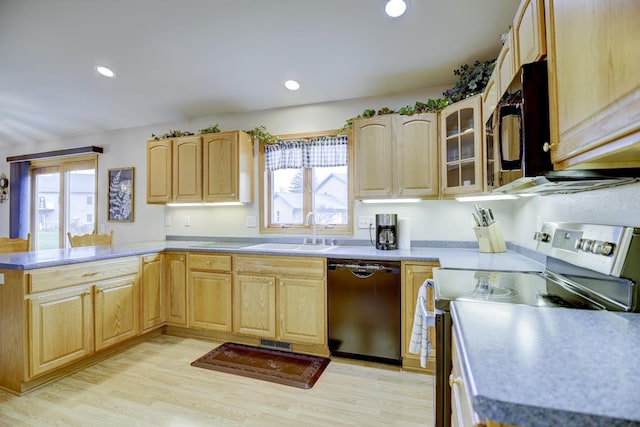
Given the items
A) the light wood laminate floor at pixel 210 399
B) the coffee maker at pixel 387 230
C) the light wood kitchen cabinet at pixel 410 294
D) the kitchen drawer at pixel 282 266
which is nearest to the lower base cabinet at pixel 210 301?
the kitchen drawer at pixel 282 266

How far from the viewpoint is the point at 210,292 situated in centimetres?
293

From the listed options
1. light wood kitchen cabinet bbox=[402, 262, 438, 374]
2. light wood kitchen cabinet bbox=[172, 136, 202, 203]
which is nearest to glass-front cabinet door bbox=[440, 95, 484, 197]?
light wood kitchen cabinet bbox=[402, 262, 438, 374]

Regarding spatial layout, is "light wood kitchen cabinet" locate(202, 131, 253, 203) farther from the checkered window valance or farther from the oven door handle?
the oven door handle

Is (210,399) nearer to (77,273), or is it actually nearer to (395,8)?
(77,273)

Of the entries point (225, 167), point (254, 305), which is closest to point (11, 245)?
point (225, 167)

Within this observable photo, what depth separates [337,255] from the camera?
8.29 feet

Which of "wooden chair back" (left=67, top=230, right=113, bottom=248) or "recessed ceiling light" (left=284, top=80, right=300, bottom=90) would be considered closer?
"recessed ceiling light" (left=284, top=80, right=300, bottom=90)

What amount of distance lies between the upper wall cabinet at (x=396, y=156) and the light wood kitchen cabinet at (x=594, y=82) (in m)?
1.54

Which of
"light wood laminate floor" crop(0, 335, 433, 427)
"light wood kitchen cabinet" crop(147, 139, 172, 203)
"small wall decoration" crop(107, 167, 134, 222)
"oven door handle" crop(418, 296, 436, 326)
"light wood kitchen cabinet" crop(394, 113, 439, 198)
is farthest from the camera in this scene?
"small wall decoration" crop(107, 167, 134, 222)

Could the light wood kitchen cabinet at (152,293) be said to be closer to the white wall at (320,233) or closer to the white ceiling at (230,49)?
the white wall at (320,233)

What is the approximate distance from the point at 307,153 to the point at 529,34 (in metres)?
2.21

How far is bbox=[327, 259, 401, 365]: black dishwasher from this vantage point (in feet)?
7.88

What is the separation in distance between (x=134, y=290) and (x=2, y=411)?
1.07 metres

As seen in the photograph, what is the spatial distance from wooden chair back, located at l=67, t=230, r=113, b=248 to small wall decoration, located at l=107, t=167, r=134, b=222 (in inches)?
23.7
